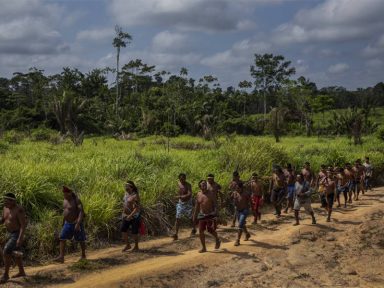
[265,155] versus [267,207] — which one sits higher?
[265,155]

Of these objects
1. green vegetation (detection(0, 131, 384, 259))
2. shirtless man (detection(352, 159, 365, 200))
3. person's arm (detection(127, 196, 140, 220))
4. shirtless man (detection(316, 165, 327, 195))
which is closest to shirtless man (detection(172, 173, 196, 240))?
green vegetation (detection(0, 131, 384, 259))

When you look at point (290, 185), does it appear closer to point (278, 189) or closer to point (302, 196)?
point (278, 189)

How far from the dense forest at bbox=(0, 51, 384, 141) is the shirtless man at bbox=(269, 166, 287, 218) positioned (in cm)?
1933

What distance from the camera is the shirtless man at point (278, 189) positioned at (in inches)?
569

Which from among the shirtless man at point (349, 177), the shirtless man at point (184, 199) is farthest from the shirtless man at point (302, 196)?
the shirtless man at point (349, 177)

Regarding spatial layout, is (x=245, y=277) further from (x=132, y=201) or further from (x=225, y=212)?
(x=225, y=212)

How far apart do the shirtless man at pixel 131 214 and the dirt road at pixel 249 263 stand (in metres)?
0.42

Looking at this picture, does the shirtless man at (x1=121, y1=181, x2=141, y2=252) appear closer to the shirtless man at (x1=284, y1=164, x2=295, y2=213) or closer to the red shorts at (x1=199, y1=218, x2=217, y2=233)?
the red shorts at (x1=199, y1=218, x2=217, y2=233)

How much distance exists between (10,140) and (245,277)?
69.0ft

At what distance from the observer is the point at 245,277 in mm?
9109

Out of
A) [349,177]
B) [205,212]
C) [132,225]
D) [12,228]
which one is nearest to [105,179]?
[132,225]

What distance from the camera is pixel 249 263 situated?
31.9 feet

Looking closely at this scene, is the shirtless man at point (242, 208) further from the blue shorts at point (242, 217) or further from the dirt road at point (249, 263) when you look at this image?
the dirt road at point (249, 263)

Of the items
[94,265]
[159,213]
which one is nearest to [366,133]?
[159,213]
